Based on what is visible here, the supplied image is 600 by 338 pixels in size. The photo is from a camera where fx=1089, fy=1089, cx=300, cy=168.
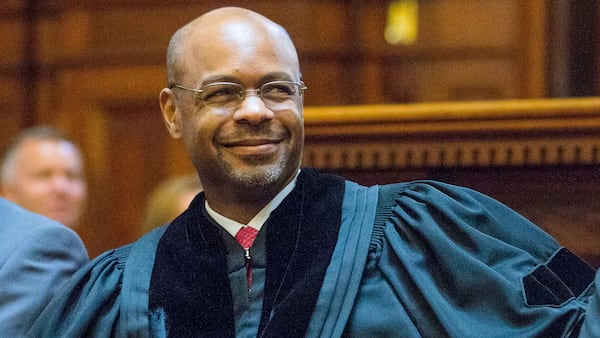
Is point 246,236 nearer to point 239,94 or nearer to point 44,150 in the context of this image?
point 239,94

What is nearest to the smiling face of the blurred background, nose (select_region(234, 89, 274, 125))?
nose (select_region(234, 89, 274, 125))

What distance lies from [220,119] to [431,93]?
261 centimetres

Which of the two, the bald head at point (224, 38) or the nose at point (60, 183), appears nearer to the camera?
the bald head at point (224, 38)

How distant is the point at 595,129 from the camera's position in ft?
9.00

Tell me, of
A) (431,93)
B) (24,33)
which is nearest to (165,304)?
(431,93)

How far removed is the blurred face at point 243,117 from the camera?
2154 mm

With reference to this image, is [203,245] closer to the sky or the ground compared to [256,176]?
closer to the ground

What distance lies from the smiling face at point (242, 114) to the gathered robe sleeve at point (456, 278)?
21cm

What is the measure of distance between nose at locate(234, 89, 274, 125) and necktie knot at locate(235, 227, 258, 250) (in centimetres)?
25

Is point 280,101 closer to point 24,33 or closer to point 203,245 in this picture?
point 203,245

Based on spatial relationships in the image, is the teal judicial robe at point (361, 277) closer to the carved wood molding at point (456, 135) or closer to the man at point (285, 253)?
the man at point (285, 253)

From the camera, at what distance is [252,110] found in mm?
2135

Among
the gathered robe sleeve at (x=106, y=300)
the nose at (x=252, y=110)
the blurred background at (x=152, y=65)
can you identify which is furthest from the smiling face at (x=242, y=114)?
the blurred background at (x=152, y=65)

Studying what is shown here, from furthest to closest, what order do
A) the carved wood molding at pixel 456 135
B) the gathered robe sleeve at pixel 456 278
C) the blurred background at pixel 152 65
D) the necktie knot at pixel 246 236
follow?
the blurred background at pixel 152 65
the carved wood molding at pixel 456 135
the necktie knot at pixel 246 236
the gathered robe sleeve at pixel 456 278
